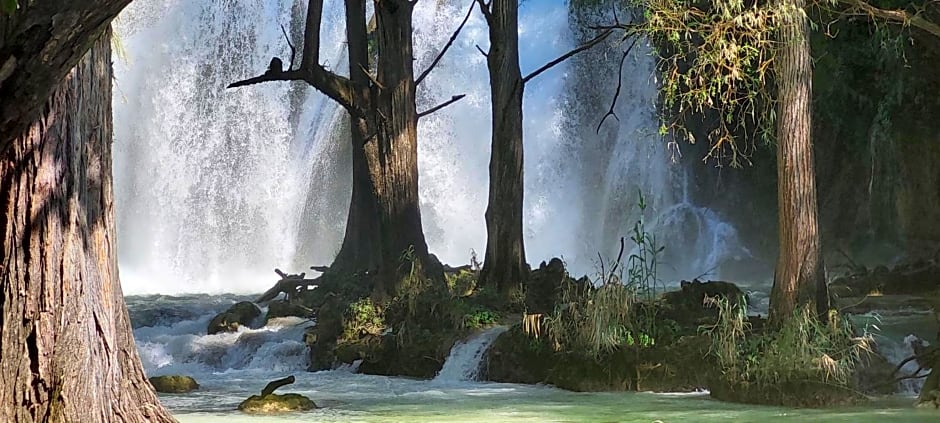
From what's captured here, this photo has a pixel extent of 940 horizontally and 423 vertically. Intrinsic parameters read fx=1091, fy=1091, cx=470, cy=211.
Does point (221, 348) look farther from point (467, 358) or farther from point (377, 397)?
point (377, 397)

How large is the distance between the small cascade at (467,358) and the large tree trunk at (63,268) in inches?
275

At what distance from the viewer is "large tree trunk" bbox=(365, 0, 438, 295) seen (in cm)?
1444

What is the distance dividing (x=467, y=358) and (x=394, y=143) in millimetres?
3668

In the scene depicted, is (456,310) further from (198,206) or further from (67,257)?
(198,206)

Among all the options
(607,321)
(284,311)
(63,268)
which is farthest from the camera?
(284,311)

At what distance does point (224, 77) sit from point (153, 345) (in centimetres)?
1807

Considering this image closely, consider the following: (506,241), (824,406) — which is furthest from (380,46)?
(824,406)

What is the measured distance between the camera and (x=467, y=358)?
39.5ft

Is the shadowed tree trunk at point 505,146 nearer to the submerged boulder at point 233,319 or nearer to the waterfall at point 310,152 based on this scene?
the submerged boulder at point 233,319

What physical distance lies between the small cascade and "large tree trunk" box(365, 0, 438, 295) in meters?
2.34

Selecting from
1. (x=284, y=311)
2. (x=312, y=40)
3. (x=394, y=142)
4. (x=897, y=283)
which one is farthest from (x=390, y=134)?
(x=897, y=283)

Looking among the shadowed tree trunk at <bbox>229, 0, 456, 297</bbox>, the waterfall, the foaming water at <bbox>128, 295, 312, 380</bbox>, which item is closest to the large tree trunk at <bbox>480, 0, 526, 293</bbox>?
the shadowed tree trunk at <bbox>229, 0, 456, 297</bbox>

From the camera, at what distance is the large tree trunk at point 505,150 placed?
13984mm

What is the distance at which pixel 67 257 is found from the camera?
4.65 m
